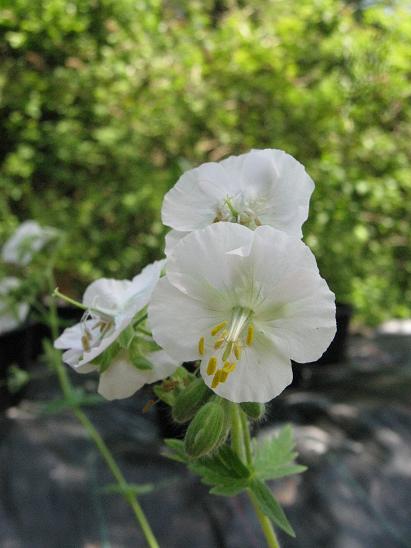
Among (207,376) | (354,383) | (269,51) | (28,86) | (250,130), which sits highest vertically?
(207,376)

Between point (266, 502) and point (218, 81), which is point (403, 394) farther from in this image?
point (218, 81)

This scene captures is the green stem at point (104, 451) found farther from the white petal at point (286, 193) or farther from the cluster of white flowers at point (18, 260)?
the white petal at point (286, 193)

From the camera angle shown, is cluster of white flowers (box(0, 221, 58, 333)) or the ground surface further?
cluster of white flowers (box(0, 221, 58, 333))

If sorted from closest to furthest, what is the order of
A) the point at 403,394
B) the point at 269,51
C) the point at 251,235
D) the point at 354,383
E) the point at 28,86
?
the point at 251,235 → the point at 403,394 → the point at 354,383 → the point at 28,86 → the point at 269,51

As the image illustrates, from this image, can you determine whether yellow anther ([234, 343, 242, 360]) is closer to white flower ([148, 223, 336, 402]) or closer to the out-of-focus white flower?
white flower ([148, 223, 336, 402])

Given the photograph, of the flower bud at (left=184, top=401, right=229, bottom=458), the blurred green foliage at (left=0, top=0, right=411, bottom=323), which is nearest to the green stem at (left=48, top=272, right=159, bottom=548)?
the flower bud at (left=184, top=401, right=229, bottom=458)

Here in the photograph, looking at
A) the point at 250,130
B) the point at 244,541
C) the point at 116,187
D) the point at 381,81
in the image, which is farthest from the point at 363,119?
the point at 244,541
